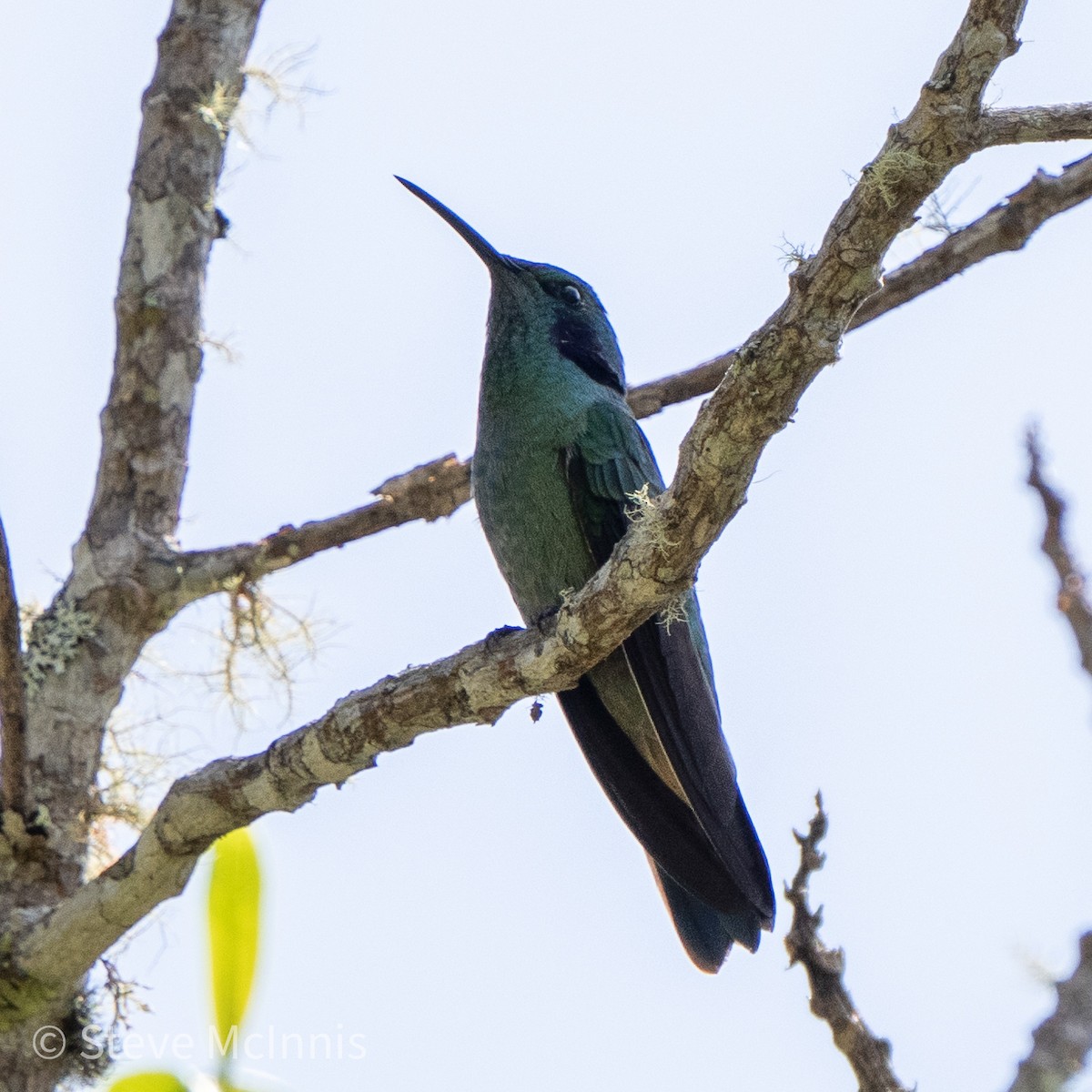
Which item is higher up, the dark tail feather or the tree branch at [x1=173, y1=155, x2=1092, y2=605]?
the tree branch at [x1=173, y1=155, x2=1092, y2=605]

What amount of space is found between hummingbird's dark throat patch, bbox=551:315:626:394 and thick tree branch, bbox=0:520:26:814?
2.29 metres

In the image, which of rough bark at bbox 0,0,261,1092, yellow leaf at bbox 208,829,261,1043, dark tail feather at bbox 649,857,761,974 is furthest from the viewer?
dark tail feather at bbox 649,857,761,974

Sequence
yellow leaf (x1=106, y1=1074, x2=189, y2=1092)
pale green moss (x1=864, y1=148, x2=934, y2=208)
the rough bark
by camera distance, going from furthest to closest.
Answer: the rough bark < pale green moss (x1=864, y1=148, x2=934, y2=208) < yellow leaf (x1=106, y1=1074, x2=189, y2=1092)

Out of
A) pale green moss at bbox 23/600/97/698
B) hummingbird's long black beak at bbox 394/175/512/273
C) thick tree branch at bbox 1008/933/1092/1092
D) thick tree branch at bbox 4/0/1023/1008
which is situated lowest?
thick tree branch at bbox 1008/933/1092/1092

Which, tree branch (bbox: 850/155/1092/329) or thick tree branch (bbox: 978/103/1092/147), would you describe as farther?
tree branch (bbox: 850/155/1092/329)

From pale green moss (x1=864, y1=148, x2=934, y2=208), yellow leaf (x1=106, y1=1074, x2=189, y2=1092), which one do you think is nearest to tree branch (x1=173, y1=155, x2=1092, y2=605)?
pale green moss (x1=864, y1=148, x2=934, y2=208)

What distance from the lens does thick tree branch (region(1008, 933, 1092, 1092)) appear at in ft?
5.26

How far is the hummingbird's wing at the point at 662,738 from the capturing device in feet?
14.1

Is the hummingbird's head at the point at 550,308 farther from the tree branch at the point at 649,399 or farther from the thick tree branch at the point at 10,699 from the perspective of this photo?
the thick tree branch at the point at 10,699

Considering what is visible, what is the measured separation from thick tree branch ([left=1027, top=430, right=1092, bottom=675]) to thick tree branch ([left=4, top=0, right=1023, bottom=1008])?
1022mm

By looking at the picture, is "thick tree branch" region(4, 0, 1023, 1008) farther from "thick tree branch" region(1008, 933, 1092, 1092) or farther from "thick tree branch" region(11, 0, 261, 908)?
"thick tree branch" region(1008, 933, 1092, 1092)

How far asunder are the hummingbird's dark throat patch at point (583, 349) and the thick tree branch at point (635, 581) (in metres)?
1.56

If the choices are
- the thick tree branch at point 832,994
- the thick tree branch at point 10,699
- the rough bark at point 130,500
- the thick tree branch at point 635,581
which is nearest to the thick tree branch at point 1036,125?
the thick tree branch at point 635,581

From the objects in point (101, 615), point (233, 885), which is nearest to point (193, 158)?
point (101, 615)
